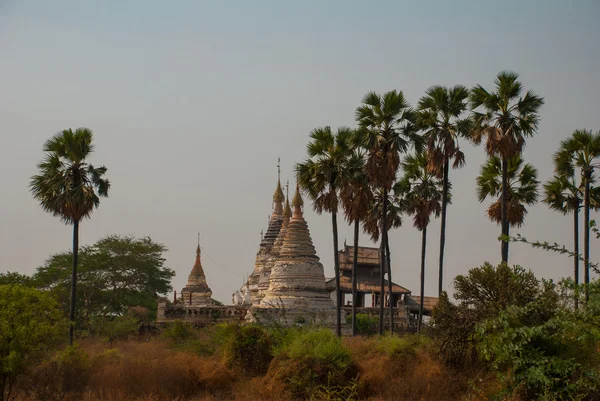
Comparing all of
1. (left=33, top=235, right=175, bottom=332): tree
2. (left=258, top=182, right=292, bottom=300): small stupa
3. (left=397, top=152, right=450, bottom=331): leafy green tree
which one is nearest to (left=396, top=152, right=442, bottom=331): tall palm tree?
(left=397, top=152, right=450, bottom=331): leafy green tree

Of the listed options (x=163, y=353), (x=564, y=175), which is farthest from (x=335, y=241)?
(x=564, y=175)

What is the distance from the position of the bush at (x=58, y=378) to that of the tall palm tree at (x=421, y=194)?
66.4 feet

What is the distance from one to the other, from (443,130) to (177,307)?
2364 cm

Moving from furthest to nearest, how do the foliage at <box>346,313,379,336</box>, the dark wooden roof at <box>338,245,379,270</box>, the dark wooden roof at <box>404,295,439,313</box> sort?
the dark wooden roof at <box>338,245,379,270</box>
the dark wooden roof at <box>404,295,439,313</box>
the foliage at <box>346,313,379,336</box>

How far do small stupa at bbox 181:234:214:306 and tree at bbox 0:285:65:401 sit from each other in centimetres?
3757

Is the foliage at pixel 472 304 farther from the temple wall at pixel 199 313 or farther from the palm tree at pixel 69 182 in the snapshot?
the temple wall at pixel 199 313

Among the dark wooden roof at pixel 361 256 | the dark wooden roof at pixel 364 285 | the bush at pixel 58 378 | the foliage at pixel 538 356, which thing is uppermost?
the dark wooden roof at pixel 361 256

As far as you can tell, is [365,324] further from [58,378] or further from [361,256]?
[58,378]

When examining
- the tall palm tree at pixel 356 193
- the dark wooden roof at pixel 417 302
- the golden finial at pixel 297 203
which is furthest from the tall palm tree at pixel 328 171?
the dark wooden roof at pixel 417 302

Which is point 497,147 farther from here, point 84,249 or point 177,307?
point 84,249

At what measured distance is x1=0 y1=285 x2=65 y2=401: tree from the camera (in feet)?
77.7

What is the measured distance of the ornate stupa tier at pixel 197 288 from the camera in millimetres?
63875

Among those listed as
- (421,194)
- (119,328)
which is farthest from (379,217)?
(119,328)

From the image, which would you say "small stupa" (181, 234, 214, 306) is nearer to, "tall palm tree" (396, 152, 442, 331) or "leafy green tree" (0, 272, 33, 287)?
"leafy green tree" (0, 272, 33, 287)
